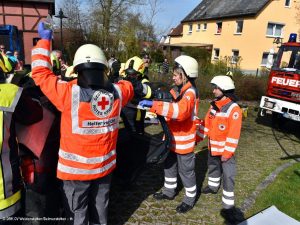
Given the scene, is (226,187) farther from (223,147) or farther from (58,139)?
(58,139)

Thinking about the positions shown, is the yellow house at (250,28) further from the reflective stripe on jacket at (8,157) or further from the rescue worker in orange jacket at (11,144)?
the reflective stripe on jacket at (8,157)

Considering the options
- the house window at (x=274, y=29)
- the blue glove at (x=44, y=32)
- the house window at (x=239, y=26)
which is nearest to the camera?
the blue glove at (x=44, y=32)

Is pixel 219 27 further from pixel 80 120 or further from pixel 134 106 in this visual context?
pixel 80 120

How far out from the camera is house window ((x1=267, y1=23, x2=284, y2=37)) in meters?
28.8

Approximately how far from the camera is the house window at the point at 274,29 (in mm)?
28750

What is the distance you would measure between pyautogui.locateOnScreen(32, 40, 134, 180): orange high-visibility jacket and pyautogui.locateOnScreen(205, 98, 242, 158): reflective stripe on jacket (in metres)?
1.87

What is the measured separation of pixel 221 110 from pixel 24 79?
2.65 m

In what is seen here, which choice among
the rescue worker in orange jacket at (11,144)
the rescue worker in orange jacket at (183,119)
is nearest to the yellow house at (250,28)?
the rescue worker in orange jacket at (183,119)

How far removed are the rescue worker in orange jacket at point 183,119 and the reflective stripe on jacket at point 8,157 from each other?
1467mm

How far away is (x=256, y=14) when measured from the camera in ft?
89.8

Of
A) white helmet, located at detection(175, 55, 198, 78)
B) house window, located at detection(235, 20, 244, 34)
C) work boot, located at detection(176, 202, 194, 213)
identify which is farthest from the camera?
house window, located at detection(235, 20, 244, 34)

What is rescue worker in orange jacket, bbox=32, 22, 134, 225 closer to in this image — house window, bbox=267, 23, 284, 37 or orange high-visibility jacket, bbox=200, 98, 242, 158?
orange high-visibility jacket, bbox=200, 98, 242, 158

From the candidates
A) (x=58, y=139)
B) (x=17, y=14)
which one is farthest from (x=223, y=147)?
(x=17, y=14)

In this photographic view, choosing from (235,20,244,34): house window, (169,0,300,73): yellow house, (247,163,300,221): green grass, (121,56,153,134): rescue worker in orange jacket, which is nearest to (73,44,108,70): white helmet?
(121,56,153,134): rescue worker in orange jacket
